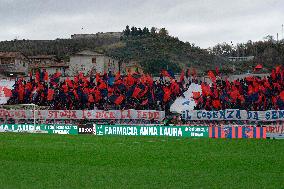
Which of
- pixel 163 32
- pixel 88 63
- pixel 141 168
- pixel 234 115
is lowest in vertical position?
pixel 141 168

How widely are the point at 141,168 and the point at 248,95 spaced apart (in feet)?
85.4

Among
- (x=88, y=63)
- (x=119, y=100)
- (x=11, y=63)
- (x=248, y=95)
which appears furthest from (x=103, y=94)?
(x=11, y=63)

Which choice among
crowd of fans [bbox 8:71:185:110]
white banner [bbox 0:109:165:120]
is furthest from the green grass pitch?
crowd of fans [bbox 8:71:185:110]

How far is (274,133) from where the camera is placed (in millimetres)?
33094

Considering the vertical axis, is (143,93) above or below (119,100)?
above

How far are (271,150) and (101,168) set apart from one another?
1033 cm

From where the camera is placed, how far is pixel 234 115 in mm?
39781

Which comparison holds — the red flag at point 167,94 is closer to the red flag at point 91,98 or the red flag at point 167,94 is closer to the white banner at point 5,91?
the red flag at point 91,98

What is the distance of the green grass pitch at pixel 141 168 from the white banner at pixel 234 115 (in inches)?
596

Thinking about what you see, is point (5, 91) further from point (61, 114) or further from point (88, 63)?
point (88, 63)

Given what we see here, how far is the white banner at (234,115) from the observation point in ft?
126

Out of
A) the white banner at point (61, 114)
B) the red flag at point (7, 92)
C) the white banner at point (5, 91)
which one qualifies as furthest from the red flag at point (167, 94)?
the white banner at point (5, 91)

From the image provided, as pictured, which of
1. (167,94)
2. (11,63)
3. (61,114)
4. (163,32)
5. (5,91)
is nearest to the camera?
(167,94)

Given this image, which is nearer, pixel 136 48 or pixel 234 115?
pixel 234 115
